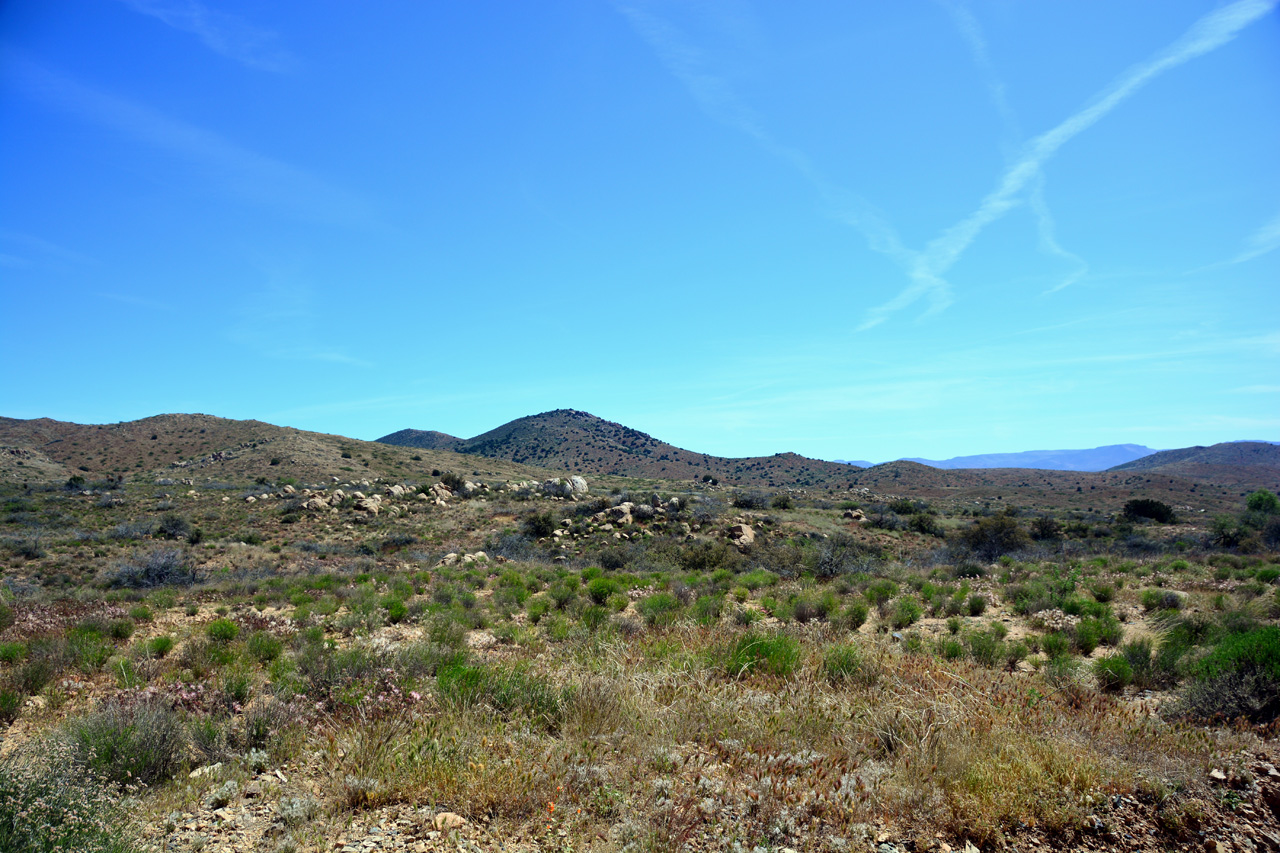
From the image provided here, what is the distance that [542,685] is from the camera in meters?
5.66

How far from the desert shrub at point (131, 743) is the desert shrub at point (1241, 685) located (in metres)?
9.41

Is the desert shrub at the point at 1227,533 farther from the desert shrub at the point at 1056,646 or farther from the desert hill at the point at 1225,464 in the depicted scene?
the desert hill at the point at 1225,464

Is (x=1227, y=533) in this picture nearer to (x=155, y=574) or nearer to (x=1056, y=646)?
(x=1056, y=646)

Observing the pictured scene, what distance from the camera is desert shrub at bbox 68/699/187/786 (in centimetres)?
426

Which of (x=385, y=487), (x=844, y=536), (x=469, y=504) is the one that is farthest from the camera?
(x=385, y=487)

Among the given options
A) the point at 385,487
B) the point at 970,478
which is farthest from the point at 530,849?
the point at 970,478

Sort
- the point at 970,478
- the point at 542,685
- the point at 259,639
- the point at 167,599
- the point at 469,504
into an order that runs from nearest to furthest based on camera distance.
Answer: the point at 542,685 < the point at 259,639 < the point at 167,599 < the point at 469,504 < the point at 970,478

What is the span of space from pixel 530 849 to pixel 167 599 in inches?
497

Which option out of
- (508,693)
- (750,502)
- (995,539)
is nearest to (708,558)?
(995,539)

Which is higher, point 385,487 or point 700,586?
point 385,487

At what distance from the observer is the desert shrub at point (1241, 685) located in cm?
563

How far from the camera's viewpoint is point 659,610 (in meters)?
10.9

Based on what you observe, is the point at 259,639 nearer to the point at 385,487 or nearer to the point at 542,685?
the point at 542,685

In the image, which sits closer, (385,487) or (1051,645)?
(1051,645)
